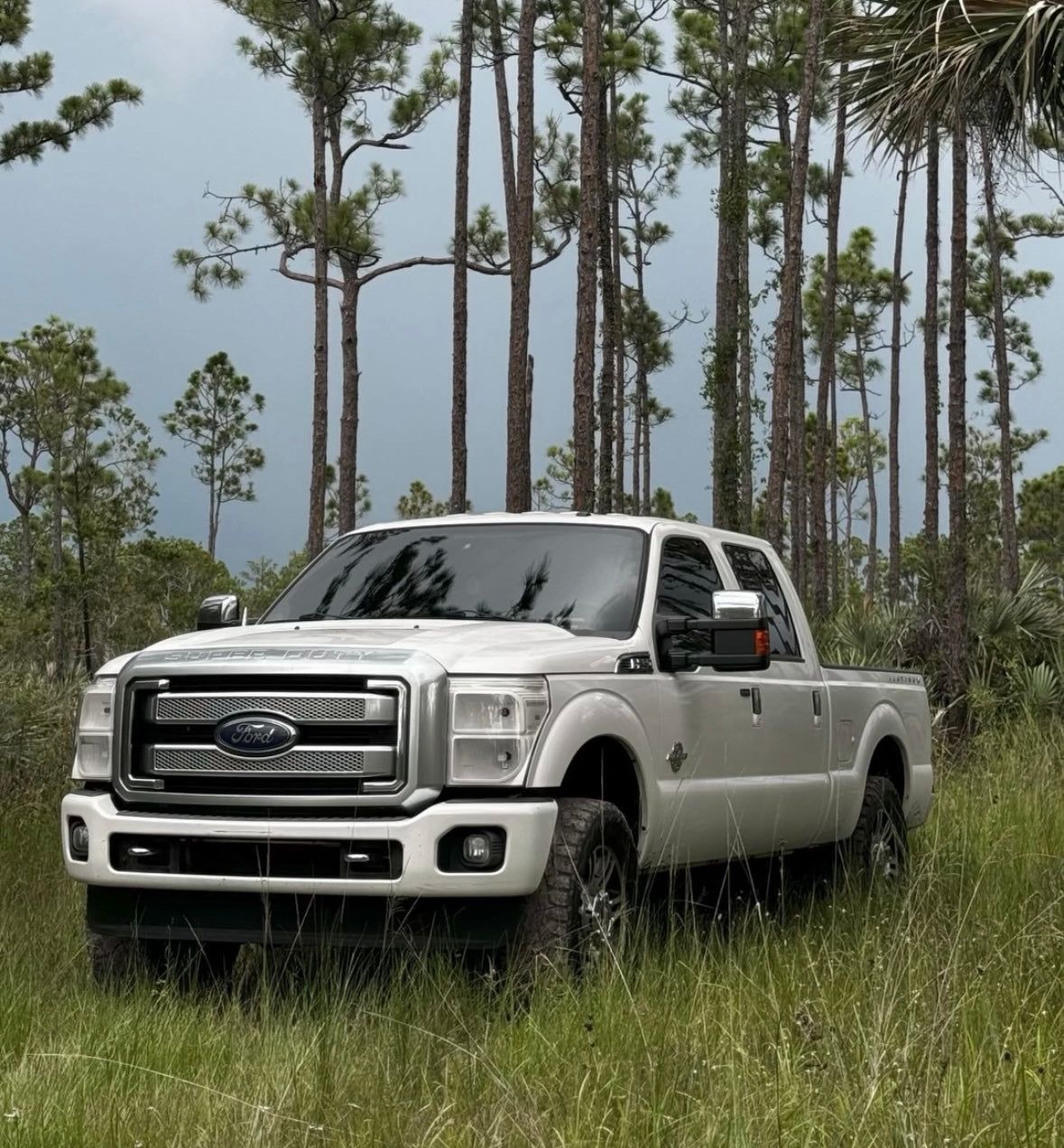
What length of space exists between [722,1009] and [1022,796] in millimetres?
6509

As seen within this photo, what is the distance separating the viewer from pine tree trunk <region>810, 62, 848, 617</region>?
3250cm

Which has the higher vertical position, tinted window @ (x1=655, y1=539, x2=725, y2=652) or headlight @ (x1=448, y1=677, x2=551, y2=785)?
tinted window @ (x1=655, y1=539, x2=725, y2=652)

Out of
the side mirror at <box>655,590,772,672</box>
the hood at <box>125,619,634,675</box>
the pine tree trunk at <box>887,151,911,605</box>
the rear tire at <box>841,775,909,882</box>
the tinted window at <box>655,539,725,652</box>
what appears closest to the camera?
the hood at <box>125,619,634,675</box>

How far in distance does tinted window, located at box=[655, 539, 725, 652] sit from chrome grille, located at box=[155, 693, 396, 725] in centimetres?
174

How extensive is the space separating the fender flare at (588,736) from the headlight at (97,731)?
6.04 ft

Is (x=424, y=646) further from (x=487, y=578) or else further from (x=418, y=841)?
(x=487, y=578)

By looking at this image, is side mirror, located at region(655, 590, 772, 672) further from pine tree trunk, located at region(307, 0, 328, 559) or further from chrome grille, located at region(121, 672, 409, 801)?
pine tree trunk, located at region(307, 0, 328, 559)

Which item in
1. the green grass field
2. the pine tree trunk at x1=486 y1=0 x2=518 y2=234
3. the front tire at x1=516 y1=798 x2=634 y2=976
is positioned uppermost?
the pine tree trunk at x1=486 y1=0 x2=518 y2=234

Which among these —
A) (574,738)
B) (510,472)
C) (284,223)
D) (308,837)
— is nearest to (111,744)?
(308,837)

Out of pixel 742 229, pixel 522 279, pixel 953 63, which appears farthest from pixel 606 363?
pixel 953 63

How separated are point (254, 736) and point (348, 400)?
30391 millimetres

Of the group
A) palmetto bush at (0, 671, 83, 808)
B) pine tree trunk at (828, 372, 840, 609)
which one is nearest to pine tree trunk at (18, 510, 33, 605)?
pine tree trunk at (828, 372, 840, 609)

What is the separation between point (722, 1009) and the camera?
6.14 metres

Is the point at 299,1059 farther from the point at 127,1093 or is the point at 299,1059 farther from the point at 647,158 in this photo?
the point at 647,158
